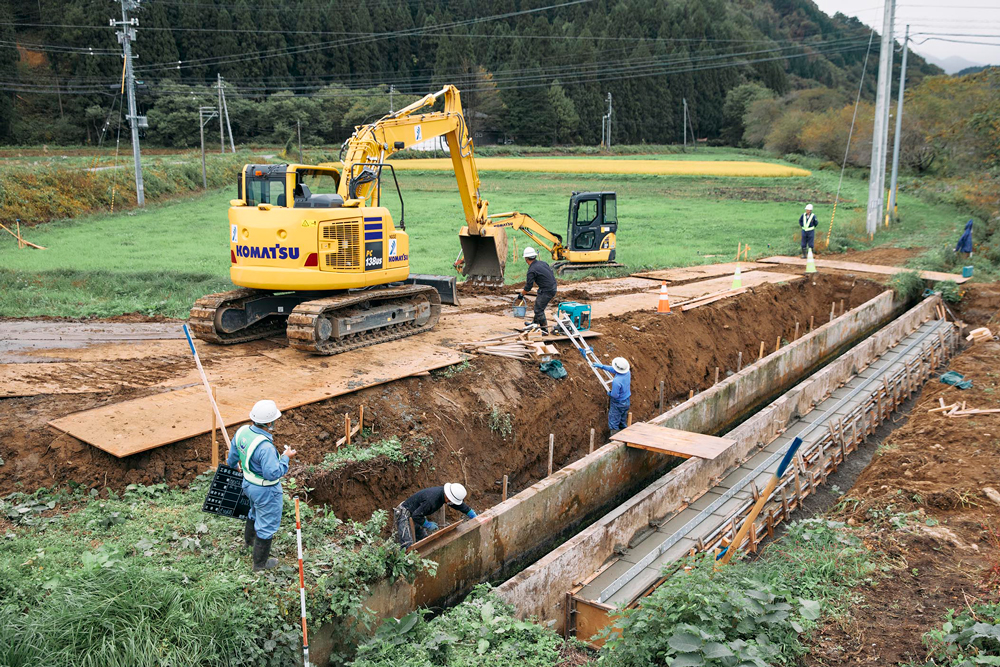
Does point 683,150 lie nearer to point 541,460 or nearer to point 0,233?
point 0,233

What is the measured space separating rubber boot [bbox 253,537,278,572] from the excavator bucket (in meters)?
11.8

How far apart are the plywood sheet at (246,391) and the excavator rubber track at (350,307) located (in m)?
0.17

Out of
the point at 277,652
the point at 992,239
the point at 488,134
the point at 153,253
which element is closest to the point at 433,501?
the point at 277,652

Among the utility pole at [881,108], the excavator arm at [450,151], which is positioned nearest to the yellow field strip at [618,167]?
the utility pole at [881,108]

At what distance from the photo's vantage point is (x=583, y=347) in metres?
12.7

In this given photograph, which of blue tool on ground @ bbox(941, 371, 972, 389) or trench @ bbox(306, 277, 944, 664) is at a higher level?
blue tool on ground @ bbox(941, 371, 972, 389)

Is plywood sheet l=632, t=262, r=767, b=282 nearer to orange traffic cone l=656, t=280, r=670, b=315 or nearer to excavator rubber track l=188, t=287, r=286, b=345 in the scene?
orange traffic cone l=656, t=280, r=670, b=315

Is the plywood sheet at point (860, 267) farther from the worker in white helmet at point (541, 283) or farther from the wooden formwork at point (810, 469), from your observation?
the worker in white helmet at point (541, 283)

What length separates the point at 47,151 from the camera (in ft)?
141

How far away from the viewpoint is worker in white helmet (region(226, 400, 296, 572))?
18.5 ft

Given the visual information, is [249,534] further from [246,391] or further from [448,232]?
[448,232]

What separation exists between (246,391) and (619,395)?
218 inches

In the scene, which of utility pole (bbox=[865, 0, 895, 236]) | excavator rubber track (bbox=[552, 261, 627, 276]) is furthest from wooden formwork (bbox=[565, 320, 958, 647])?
utility pole (bbox=[865, 0, 895, 236])

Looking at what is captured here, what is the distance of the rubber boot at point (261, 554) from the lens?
5.88 m
